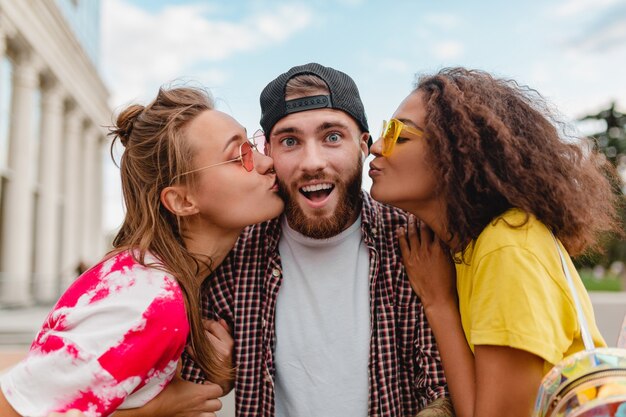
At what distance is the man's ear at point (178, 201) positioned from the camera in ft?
9.24

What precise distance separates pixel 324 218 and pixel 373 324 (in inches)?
24.0

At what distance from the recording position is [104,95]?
38.2 meters

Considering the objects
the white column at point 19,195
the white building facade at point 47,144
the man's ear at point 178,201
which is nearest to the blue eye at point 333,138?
the man's ear at point 178,201

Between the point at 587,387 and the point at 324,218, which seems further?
the point at 324,218

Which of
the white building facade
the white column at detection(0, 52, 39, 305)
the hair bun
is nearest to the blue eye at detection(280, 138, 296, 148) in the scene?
the hair bun

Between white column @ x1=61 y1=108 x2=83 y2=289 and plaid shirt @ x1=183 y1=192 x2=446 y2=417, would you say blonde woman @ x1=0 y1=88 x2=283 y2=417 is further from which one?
white column @ x1=61 y1=108 x2=83 y2=289

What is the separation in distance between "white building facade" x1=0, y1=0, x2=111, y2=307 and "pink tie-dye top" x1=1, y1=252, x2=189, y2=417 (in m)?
21.4

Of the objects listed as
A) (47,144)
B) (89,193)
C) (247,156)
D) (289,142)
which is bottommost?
(247,156)

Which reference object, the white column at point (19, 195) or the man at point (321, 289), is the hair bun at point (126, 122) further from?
the white column at point (19, 195)

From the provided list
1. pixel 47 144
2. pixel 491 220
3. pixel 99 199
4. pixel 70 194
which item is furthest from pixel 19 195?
pixel 491 220

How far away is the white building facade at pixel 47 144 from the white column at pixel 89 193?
0.06 metres

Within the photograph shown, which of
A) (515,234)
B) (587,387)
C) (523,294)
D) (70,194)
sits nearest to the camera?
(587,387)

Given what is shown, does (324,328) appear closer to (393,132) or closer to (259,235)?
(259,235)

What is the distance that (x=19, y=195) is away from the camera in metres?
23.3
